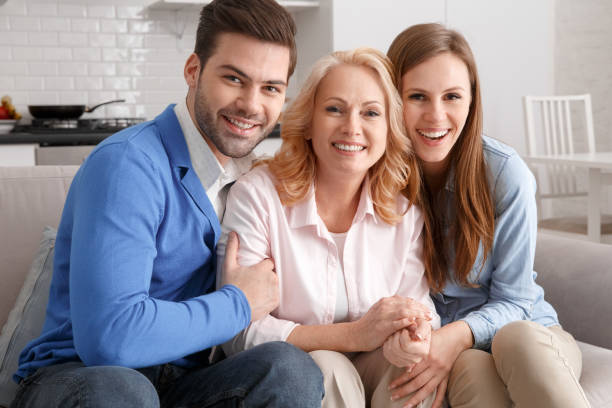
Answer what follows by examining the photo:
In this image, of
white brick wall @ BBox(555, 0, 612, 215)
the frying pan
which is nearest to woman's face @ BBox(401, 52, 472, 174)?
the frying pan

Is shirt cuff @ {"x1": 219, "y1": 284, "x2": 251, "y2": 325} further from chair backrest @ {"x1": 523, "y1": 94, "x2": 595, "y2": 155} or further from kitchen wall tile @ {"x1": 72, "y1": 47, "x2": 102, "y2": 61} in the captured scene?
kitchen wall tile @ {"x1": 72, "y1": 47, "x2": 102, "y2": 61}

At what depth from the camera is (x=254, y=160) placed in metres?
1.90

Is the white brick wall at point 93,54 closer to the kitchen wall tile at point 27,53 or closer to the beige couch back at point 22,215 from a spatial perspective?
the kitchen wall tile at point 27,53

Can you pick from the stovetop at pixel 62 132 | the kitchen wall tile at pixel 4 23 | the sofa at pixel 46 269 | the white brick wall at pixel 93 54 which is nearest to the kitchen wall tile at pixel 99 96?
the white brick wall at pixel 93 54

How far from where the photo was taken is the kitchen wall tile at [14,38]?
4.14m

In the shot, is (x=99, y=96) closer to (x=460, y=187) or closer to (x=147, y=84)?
(x=147, y=84)

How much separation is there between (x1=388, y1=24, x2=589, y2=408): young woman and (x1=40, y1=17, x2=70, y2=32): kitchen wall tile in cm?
298

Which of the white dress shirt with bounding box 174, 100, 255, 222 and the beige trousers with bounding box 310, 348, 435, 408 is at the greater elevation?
the white dress shirt with bounding box 174, 100, 255, 222

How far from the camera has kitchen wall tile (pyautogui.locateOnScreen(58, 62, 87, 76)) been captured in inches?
167

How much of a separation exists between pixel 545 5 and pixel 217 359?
12.8 feet

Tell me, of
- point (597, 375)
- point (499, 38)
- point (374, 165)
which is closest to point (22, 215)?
point (374, 165)

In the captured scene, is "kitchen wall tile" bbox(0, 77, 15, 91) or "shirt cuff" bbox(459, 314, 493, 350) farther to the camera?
"kitchen wall tile" bbox(0, 77, 15, 91)

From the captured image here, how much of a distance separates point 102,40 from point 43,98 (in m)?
0.50

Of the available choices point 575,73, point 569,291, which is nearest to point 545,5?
point 575,73
